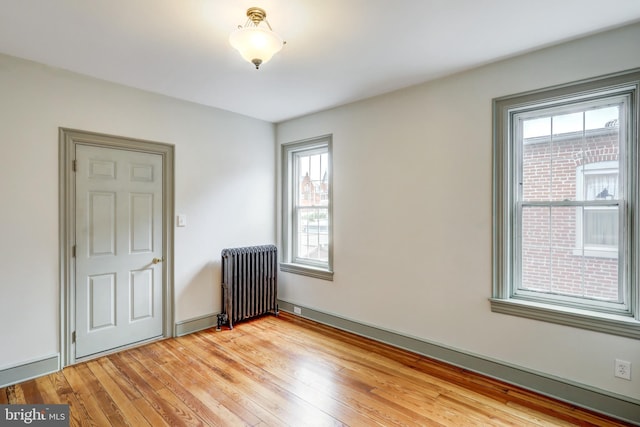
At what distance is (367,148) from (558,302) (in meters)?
2.21

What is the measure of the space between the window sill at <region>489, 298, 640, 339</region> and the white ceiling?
1.97 meters

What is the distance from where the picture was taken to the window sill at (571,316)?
216cm

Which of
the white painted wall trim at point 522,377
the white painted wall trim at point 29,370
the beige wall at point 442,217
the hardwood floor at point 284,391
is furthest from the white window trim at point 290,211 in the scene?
the white painted wall trim at point 29,370

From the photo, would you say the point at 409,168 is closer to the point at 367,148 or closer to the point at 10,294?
the point at 367,148

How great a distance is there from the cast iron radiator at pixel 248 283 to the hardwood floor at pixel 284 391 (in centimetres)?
64

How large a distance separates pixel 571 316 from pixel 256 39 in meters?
2.85

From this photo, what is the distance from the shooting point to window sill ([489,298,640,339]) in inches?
85.2

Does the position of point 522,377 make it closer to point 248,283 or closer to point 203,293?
point 248,283

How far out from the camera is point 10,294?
102 inches

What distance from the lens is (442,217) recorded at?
3004 mm

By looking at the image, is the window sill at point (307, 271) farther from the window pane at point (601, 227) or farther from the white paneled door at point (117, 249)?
the window pane at point (601, 227)

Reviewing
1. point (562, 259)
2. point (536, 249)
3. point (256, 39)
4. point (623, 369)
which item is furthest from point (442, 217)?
point (256, 39)

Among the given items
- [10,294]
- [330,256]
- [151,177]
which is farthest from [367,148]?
[10,294]

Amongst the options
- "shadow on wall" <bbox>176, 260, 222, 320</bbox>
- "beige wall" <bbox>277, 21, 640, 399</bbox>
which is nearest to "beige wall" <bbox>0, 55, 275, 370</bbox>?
"shadow on wall" <bbox>176, 260, 222, 320</bbox>
